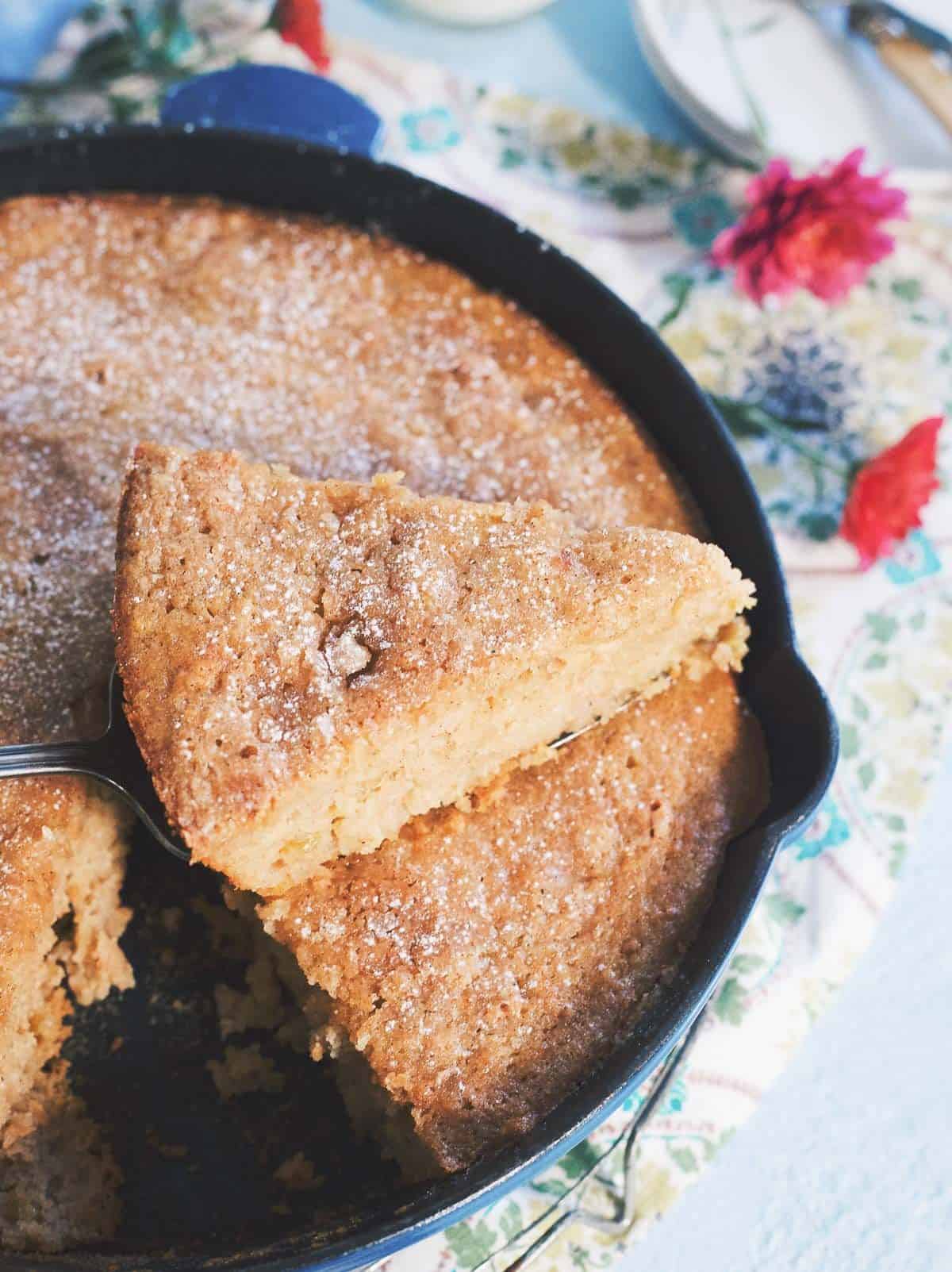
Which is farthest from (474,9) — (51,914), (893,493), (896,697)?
(51,914)

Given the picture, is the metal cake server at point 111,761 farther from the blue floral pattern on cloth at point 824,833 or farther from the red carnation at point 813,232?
the red carnation at point 813,232

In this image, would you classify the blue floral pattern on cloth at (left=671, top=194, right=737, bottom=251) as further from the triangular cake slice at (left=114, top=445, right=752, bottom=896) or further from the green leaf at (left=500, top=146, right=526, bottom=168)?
the triangular cake slice at (left=114, top=445, right=752, bottom=896)

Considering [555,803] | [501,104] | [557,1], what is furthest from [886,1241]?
[557,1]

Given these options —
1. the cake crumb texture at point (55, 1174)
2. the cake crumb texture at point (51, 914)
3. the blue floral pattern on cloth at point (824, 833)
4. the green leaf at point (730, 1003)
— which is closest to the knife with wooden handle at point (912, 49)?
the blue floral pattern on cloth at point (824, 833)

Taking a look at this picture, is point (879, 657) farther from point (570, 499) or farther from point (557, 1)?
point (557, 1)

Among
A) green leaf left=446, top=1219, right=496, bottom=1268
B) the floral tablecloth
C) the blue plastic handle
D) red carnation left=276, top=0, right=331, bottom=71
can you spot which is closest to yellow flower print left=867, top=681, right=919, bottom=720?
the floral tablecloth

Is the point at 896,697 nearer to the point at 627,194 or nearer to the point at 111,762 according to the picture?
the point at 627,194
